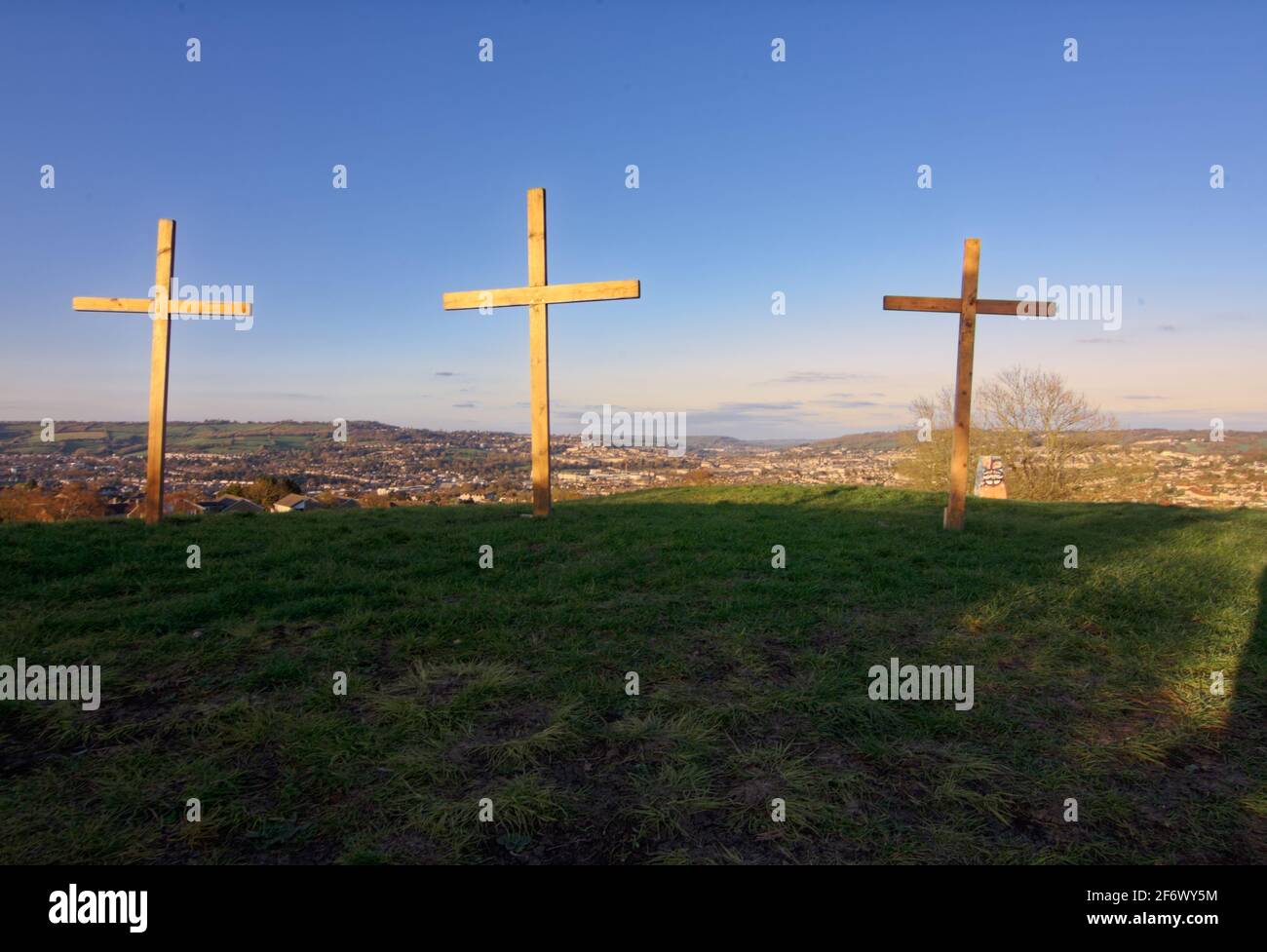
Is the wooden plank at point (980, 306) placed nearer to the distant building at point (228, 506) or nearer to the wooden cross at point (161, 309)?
the wooden cross at point (161, 309)

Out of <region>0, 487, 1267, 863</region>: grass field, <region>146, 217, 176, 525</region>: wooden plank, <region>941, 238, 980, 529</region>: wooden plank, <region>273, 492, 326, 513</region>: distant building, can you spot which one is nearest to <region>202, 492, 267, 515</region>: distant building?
<region>273, 492, 326, 513</region>: distant building

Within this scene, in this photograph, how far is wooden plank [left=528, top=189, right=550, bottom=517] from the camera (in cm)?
983

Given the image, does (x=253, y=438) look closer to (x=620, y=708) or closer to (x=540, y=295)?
(x=540, y=295)

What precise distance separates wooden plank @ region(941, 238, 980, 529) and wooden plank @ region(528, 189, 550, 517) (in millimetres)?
6183

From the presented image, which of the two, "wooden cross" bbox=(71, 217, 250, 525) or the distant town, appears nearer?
"wooden cross" bbox=(71, 217, 250, 525)

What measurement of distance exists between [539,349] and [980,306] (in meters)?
6.63

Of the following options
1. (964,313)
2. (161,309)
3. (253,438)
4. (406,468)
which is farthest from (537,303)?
(253,438)

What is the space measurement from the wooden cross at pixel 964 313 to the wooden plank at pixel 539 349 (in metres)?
5.11

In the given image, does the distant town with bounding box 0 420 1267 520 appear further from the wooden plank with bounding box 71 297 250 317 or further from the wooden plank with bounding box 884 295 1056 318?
the wooden plank with bounding box 884 295 1056 318

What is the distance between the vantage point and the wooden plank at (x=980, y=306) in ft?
30.3

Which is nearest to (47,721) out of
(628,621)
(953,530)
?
(628,621)

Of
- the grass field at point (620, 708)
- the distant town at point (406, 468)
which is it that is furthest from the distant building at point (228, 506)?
the grass field at point (620, 708)

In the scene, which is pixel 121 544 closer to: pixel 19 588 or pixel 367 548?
pixel 19 588
